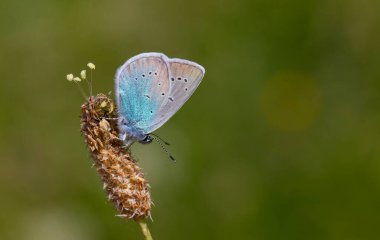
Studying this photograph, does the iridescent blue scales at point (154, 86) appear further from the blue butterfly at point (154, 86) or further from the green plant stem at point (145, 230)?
the green plant stem at point (145, 230)

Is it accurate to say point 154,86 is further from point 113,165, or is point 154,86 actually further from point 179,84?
point 113,165

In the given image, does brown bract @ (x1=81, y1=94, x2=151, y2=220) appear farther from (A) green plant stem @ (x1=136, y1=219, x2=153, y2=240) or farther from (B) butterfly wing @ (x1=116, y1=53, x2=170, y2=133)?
(B) butterfly wing @ (x1=116, y1=53, x2=170, y2=133)

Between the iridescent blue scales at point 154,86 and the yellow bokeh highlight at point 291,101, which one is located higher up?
the iridescent blue scales at point 154,86

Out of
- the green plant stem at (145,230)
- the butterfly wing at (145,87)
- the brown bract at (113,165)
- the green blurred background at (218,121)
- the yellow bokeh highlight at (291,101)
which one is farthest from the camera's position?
the yellow bokeh highlight at (291,101)

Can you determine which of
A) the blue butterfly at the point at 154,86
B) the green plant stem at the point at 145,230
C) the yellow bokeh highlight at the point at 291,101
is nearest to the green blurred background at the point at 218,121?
the yellow bokeh highlight at the point at 291,101

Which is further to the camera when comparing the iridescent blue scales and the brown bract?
the iridescent blue scales

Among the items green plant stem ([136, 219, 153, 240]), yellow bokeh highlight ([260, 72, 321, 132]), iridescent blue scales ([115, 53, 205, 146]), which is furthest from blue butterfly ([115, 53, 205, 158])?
yellow bokeh highlight ([260, 72, 321, 132])
